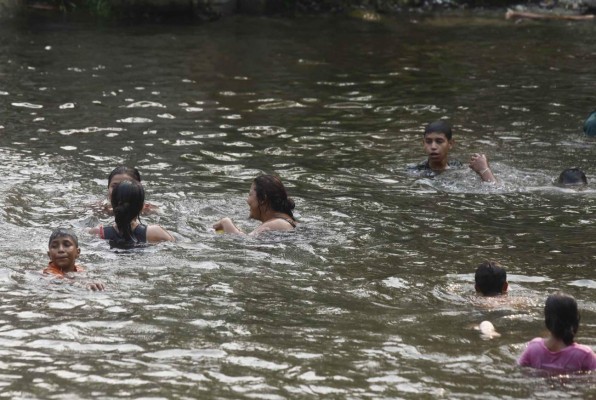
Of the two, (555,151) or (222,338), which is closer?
(222,338)

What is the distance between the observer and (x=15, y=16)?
26.6 meters

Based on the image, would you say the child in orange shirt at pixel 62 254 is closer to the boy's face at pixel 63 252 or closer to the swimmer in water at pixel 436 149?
the boy's face at pixel 63 252

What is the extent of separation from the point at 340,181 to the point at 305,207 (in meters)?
1.21

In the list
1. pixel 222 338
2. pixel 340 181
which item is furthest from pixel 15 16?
pixel 222 338

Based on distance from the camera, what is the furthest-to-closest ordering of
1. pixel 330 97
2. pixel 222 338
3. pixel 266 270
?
pixel 330 97 → pixel 266 270 → pixel 222 338

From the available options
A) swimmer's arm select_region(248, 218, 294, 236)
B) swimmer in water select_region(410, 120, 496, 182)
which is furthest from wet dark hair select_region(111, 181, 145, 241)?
swimmer in water select_region(410, 120, 496, 182)

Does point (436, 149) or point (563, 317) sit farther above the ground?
point (563, 317)

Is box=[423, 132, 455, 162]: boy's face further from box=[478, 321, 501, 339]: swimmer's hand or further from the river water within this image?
box=[478, 321, 501, 339]: swimmer's hand

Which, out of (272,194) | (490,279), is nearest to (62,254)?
(272,194)

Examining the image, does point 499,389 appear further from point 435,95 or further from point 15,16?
point 15,16

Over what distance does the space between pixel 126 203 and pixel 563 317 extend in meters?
4.87

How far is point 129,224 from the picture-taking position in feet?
37.0

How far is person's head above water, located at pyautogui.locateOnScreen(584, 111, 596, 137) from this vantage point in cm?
1578

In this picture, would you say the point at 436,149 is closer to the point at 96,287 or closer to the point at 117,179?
the point at 117,179
